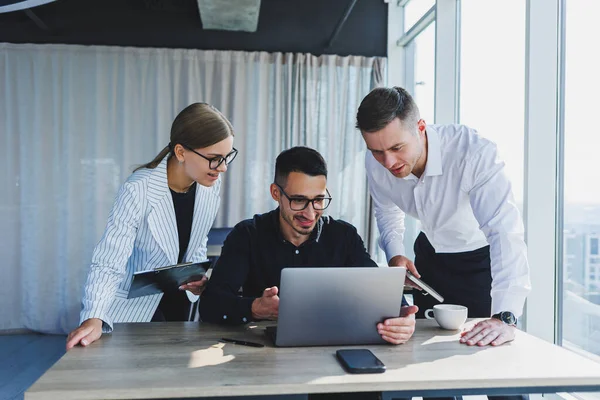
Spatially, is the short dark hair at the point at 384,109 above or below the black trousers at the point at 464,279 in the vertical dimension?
above

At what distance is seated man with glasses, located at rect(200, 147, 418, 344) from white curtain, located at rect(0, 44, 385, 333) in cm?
297

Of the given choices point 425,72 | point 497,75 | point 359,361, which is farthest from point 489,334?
point 425,72

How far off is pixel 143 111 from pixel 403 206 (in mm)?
3364

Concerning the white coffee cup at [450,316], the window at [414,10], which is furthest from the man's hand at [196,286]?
the window at [414,10]

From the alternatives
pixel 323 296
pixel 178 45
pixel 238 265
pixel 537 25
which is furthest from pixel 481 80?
pixel 178 45

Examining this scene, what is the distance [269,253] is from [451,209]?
713mm

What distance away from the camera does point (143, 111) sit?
495 cm

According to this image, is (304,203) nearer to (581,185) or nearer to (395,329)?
(395,329)

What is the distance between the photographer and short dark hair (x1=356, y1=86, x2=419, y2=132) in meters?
1.76

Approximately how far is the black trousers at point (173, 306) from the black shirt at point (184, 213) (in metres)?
0.14

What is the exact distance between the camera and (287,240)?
6.67ft

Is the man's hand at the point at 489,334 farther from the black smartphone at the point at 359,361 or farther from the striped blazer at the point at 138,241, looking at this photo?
the striped blazer at the point at 138,241

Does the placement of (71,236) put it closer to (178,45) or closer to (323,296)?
(178,45)

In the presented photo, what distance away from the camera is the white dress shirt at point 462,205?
1.70m
